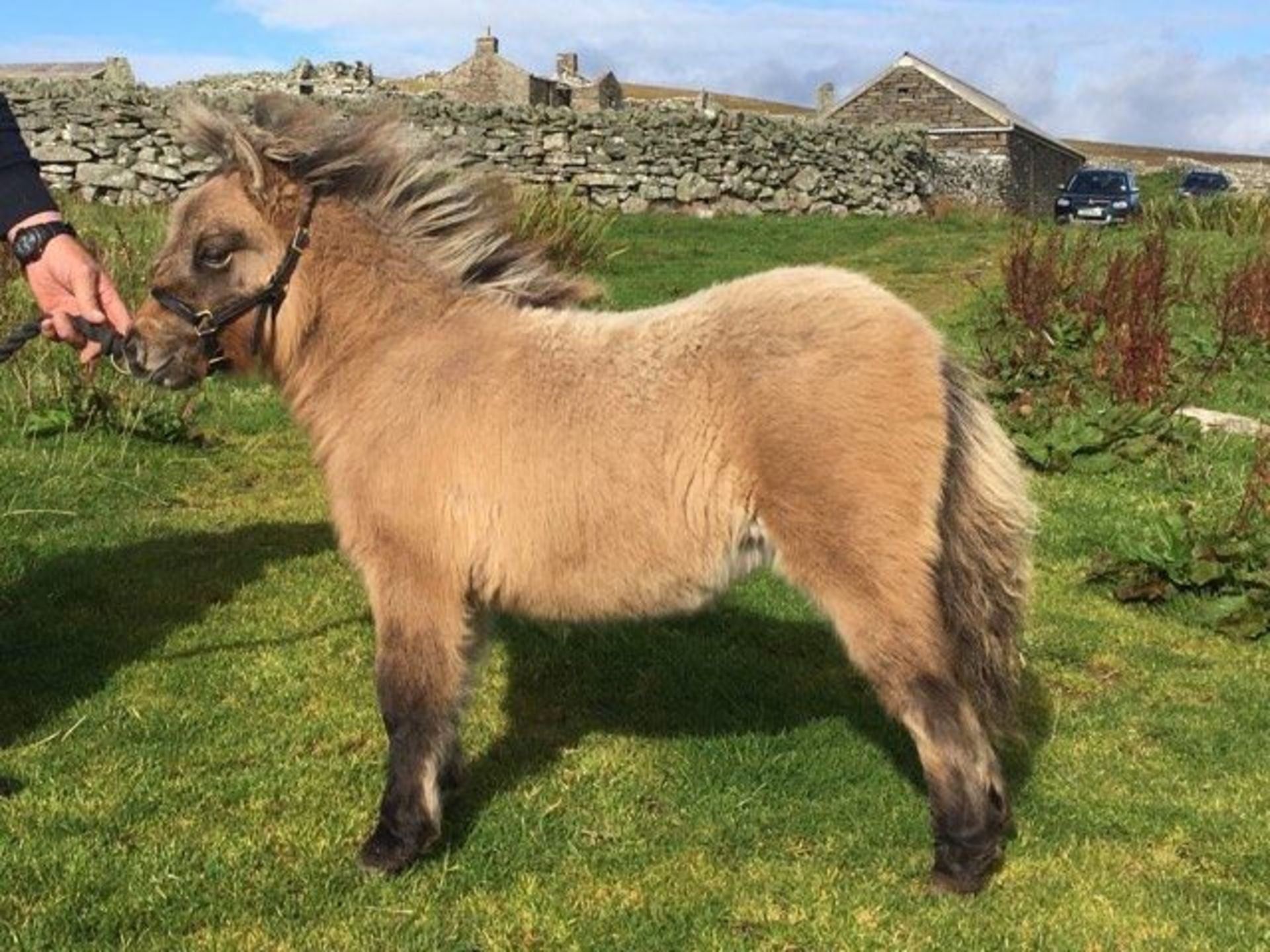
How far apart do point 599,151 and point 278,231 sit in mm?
23463

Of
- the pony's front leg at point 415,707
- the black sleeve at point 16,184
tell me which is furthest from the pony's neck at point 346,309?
the black sleeve at point 16,184

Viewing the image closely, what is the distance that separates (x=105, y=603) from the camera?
704 cm

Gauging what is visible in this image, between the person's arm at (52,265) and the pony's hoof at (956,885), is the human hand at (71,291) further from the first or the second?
the pony's hoof at (956,885)

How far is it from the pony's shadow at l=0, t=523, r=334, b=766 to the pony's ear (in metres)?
2.59

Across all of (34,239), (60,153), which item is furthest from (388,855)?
(60,153)

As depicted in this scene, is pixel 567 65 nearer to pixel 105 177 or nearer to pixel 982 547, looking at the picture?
pixel 105 177

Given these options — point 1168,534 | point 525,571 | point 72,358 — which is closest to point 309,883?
point 525,571

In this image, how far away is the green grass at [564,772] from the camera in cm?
422

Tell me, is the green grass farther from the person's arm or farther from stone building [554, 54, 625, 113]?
stone building [554, 54, 625, 113]

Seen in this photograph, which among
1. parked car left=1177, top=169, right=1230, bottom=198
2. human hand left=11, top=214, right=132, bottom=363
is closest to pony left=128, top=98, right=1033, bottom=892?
human hand left=11, top=214, right=132, bottom=363

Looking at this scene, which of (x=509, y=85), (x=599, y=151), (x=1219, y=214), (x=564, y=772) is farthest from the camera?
(x=509, y=85)

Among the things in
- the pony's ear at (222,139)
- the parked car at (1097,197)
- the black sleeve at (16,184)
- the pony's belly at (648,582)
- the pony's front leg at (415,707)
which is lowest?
the parked car at (1097,197)

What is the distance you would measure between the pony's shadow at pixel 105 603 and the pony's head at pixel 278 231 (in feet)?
6.51

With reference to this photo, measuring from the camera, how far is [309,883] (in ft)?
14.4
